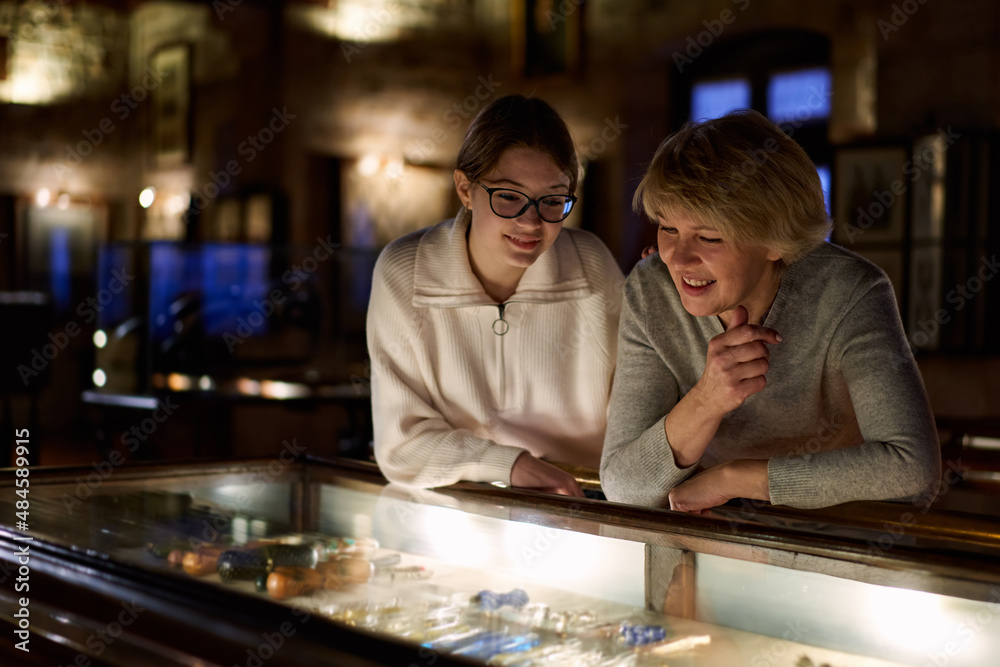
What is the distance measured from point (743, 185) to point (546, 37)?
28.1ft

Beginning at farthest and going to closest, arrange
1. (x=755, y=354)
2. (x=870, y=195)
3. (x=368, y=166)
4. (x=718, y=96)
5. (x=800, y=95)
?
(x=368, y=166), (x=718, y=96), (x=800, y=95), (x=870, y=195), (x=755, y=354)

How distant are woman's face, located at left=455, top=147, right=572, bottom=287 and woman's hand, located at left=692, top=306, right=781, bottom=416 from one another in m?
0.60

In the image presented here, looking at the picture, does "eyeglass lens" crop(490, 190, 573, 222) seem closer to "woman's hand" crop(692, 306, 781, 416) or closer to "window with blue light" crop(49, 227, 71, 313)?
"woman's hand" crop(692, 306, 781, 416)

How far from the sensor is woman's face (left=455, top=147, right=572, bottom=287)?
6.96 feet

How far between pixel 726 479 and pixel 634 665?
60 cm

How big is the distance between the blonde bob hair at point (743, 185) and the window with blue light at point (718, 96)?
7.00 m

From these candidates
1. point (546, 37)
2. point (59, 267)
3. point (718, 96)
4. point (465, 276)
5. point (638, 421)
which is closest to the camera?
point (638, 421)

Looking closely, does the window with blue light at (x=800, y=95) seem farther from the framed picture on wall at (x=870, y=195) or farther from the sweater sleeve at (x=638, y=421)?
the sweater sleeve at (x=638, y=421)

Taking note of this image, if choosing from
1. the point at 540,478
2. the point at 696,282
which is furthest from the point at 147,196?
the point at 696,282

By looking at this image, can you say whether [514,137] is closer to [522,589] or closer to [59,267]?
[522,589]

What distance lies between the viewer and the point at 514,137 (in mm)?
2131

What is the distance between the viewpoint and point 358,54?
10.6 metres

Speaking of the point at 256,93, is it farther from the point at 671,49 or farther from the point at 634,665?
the point at 634,665

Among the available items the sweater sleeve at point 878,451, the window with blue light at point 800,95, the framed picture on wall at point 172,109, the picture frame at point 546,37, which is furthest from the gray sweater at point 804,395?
the framed picture on wall at point 172,109
